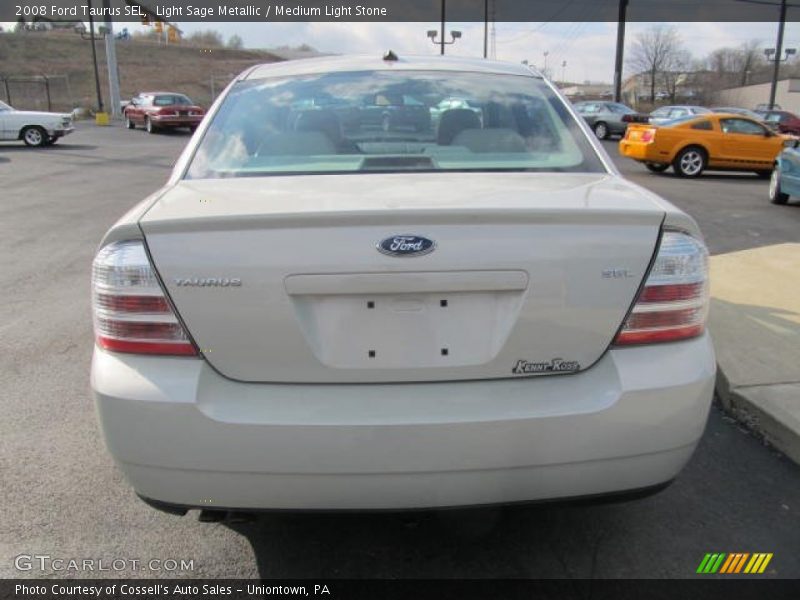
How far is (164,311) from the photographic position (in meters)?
2.01

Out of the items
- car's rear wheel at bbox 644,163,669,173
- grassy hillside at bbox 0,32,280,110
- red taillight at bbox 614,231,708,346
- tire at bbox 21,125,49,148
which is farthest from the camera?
grassy hillside at bbox 0,32,280,110

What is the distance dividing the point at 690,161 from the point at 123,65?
68741 millimetres

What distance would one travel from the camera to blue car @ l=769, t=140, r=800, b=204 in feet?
34.3

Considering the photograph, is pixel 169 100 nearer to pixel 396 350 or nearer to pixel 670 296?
pixel 396 350

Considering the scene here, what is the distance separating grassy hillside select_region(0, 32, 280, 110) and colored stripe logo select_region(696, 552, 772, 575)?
190 ft

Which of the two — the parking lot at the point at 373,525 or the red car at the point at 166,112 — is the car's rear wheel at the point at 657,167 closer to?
the parking lot at the point at 373,525

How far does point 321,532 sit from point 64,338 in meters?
3.01

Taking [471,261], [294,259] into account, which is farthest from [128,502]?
[471,261]

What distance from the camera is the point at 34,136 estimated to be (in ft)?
69.7

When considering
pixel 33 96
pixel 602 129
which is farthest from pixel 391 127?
pixel 33 96

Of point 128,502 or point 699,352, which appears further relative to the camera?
point 128,502

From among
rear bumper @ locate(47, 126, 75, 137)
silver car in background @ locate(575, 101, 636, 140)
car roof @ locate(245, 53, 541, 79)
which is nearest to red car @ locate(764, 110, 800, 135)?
silver car in background @ locate(575, 101, 636, 140)

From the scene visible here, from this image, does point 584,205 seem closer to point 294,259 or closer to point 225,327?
point 294,259

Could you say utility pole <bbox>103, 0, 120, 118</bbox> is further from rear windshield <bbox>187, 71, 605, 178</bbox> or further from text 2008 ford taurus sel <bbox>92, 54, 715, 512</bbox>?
text 2008 ford taurus sel <bbox>92, 54, 715, 512</bbox>
